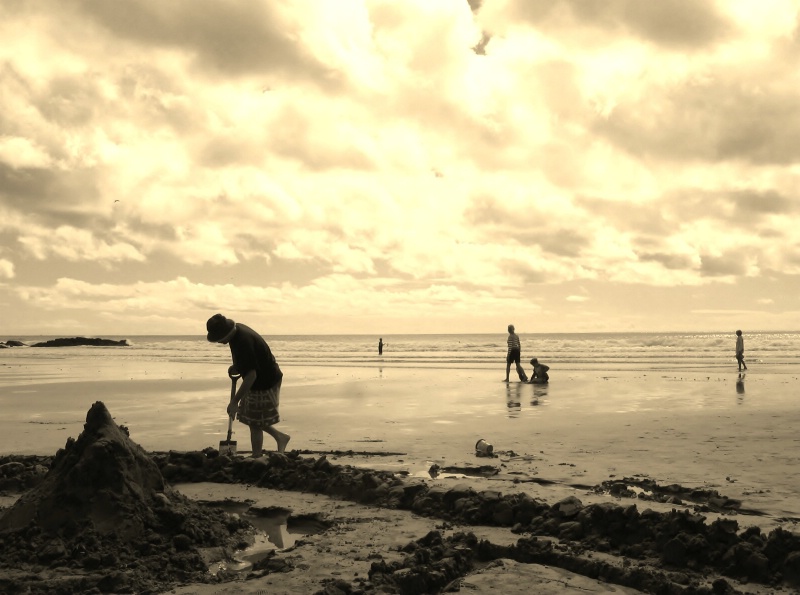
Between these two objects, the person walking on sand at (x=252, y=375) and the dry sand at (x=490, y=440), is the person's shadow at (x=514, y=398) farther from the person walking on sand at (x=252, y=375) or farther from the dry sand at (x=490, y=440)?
the person walking on sand at (x=252, y=375)

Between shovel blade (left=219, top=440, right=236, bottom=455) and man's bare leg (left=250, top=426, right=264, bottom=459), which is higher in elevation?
man's bare leg (left=250, top=426, right=264, bottom=459)

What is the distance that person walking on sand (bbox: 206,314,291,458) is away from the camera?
7614 millimetres

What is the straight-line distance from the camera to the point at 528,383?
21000mm

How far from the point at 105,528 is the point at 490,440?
630cm

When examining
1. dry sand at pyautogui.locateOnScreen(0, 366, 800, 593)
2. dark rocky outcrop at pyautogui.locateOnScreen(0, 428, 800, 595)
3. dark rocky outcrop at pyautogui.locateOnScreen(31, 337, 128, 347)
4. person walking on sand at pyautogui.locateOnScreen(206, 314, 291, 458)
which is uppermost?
person walking on sand at pyautogui.locateOnScreen(206, 314, 291, 458)

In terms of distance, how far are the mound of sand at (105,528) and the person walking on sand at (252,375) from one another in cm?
200

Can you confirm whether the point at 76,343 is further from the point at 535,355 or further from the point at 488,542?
the point at 488,542

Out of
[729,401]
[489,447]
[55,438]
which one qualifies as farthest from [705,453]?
[55,438]

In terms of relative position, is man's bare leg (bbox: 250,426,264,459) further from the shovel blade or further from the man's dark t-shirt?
the man's dark t-shirt

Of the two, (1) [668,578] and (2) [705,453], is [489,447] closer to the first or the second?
(2) [705,453]

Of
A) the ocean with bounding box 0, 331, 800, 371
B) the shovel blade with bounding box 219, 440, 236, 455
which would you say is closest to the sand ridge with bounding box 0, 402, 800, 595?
the shovel blade with bounding box 219, 440, 236, 455

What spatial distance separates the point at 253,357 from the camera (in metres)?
7.89

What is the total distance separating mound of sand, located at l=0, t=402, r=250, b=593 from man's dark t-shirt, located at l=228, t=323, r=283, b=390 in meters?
2.16

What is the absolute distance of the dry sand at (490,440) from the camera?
5.38 m
